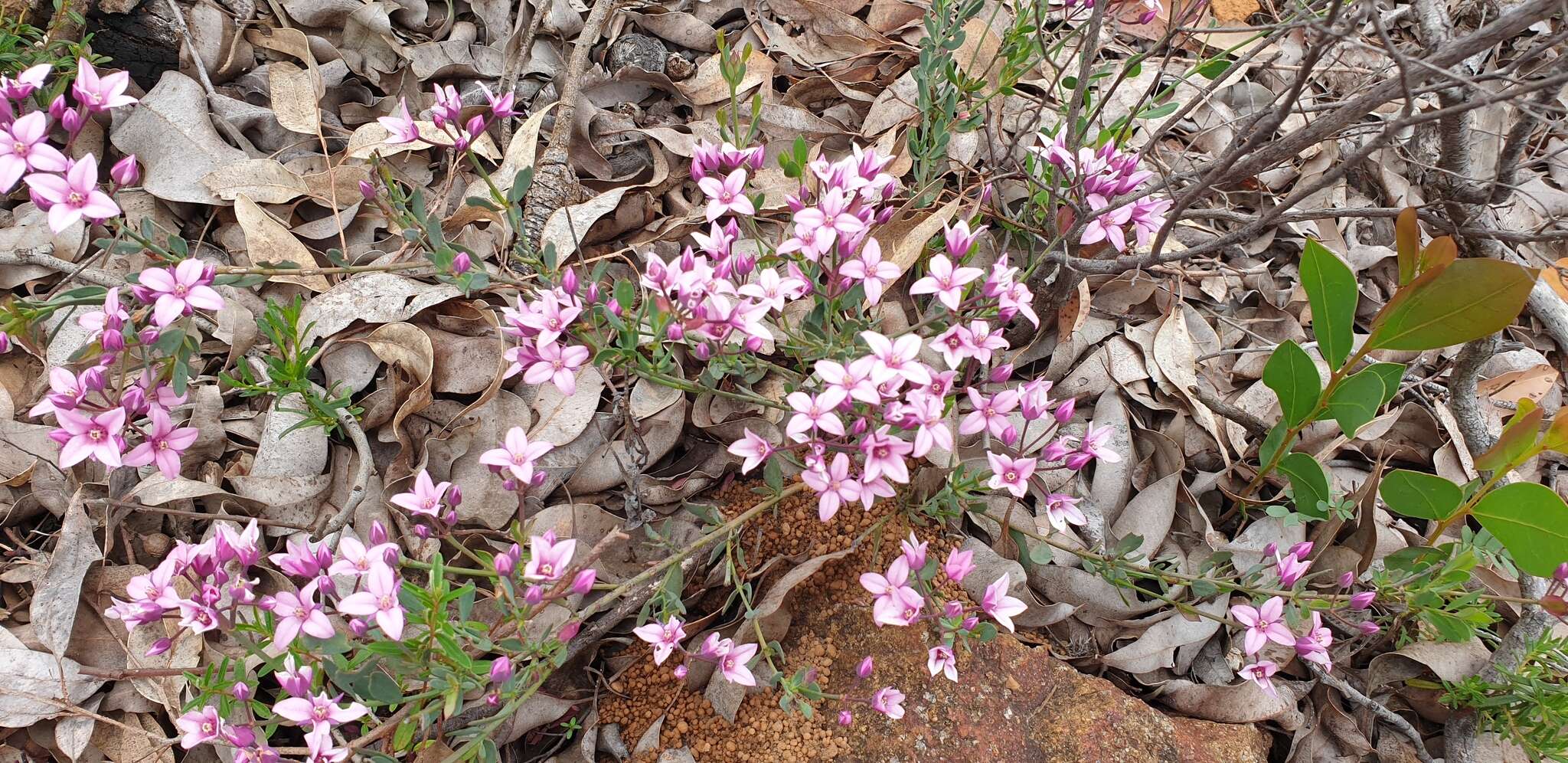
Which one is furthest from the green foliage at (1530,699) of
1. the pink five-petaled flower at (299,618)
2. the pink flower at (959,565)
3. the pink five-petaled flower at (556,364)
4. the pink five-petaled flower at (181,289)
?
the pink five-petaled flower at (181,289)

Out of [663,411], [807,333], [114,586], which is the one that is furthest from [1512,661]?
[114,586]

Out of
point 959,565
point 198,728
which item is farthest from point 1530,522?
point 198,728

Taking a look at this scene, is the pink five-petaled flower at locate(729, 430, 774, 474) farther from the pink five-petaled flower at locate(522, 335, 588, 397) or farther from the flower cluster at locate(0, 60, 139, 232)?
the flower cluster at locate(0, 60, 139, 232)

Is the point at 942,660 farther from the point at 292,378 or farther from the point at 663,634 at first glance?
the point at 292,378

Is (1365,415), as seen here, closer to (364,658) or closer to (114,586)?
(364,658)

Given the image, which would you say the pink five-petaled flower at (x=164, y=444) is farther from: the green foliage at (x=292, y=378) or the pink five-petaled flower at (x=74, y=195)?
the pink five-petaled flower at (x=74, y=195)

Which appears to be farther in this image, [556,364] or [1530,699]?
[1530,699]
